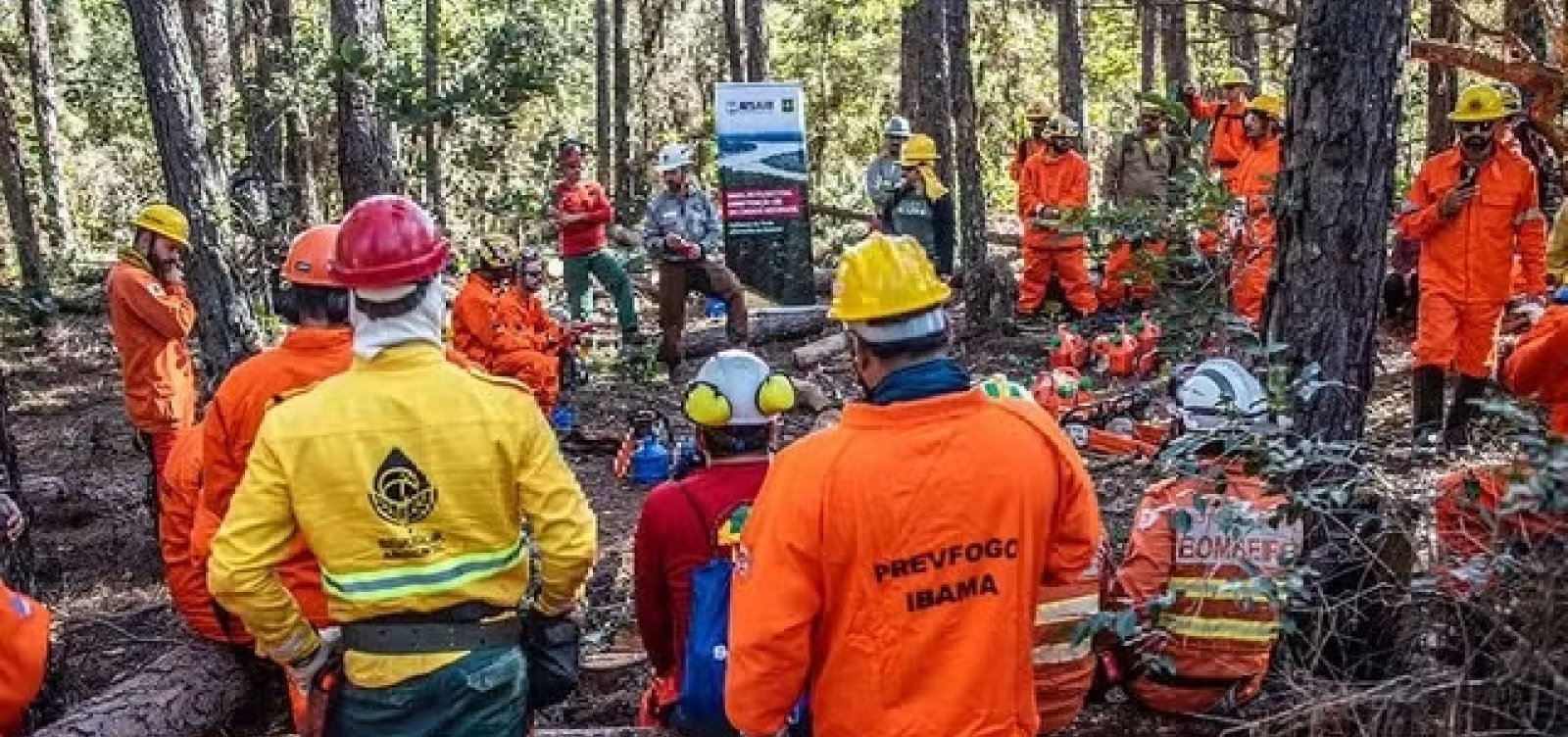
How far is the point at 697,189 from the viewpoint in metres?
12.8

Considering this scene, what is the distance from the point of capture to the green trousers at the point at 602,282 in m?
12.9

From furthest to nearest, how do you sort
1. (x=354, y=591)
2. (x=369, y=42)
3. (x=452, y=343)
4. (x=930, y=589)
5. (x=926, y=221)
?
1. (x=926, y=221)
2. (x=369, y=42)
3. (x=452, y=343)
4. (x=354, y=591)
5. (x=930, y=589)

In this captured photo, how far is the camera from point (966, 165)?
13000 millimetres

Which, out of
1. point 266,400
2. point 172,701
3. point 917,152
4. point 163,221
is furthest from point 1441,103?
point 172,701

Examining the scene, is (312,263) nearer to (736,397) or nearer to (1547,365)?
(736,397)

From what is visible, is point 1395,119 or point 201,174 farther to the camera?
point 201,174

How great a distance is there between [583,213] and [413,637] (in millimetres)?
9834

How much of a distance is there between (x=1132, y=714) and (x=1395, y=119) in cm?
196

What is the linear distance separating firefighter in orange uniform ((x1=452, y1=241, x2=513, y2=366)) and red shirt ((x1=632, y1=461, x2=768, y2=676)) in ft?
17.1

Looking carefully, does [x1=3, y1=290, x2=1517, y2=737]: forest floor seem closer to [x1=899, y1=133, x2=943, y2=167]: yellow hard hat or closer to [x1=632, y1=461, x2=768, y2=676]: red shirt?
[x1=632, y1=461, x2=768, y2=676]: red shirt

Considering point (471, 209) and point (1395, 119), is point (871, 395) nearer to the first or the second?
point (1395, 119)

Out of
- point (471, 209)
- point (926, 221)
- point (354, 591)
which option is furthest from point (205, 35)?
point (354, 591)

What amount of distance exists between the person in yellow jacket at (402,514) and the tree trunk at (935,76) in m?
10.4

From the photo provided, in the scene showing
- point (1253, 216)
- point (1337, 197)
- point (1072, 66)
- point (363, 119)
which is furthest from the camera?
point (1072, 66)
